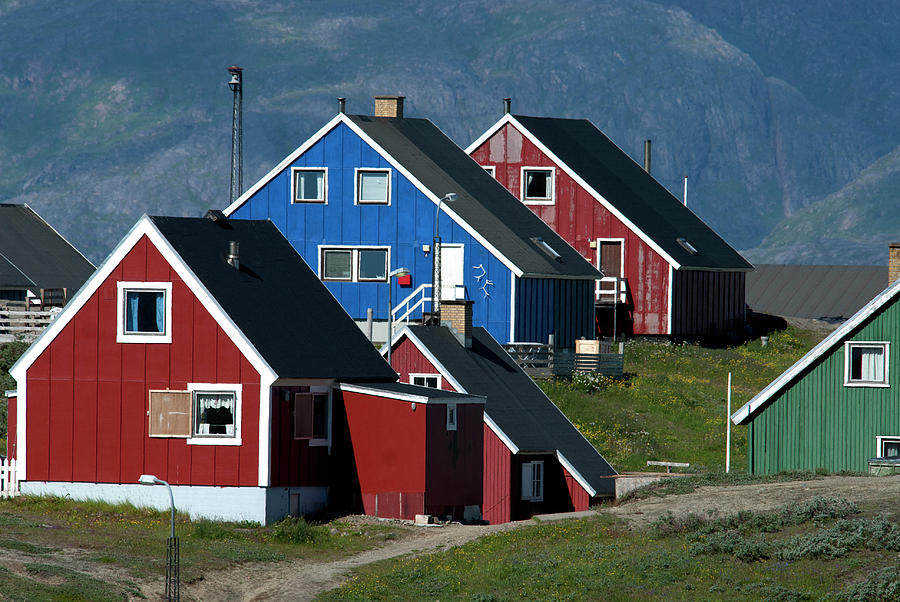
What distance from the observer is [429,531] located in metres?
39.6

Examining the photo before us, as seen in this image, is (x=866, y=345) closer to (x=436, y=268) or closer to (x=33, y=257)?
(x=436, y=268)

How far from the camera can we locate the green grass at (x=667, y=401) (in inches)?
2031

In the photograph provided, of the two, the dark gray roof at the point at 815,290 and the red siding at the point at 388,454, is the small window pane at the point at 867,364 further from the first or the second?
the dark gray roof at the point at 815,290

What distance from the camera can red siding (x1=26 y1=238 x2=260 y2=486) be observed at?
130 ft

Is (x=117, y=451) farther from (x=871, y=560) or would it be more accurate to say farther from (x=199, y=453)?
(x=871, y=560)

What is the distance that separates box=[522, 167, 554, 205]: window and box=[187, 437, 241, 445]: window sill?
3178 cm

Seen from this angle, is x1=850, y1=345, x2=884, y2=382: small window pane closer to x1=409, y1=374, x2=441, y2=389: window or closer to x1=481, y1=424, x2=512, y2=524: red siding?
x1=481, y1=424, x2=512, y2=524: red siding

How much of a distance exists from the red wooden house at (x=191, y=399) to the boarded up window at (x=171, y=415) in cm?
2

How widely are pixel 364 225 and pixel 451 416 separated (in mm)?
22458

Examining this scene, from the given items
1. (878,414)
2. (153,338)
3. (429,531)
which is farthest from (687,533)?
(153,338)

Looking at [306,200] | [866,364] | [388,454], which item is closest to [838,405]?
[866,364]

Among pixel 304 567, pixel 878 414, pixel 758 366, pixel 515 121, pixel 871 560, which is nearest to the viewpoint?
pixel 871 560

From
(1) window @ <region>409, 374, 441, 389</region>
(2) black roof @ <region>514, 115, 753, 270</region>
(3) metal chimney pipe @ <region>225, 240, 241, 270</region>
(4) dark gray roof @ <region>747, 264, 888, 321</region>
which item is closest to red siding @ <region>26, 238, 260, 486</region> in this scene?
(3) metal chimney pipe @ <region>225, 240, 241, 270</region>

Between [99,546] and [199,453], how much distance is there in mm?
5974
